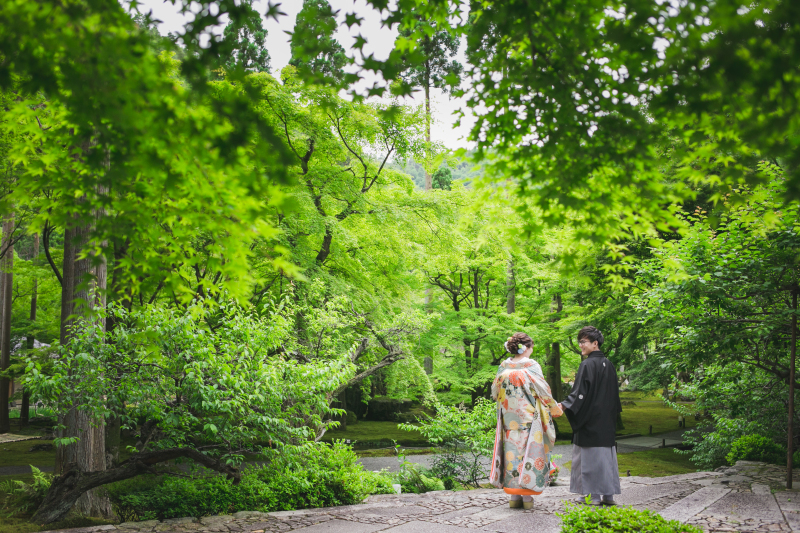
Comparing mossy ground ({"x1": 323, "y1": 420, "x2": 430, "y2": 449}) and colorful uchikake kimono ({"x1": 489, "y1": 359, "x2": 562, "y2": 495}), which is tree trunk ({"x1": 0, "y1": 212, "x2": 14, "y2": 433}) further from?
colorful uchikake kimono ({"x1": 489, "y1": 359, "x2": 562, "y2": 495})

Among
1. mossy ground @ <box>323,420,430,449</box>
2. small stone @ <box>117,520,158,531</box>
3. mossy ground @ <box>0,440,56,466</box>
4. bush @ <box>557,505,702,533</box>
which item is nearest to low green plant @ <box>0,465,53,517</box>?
small stone @ <box>117,520,158,531</box>

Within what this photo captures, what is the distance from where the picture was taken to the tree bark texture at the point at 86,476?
5227 mm

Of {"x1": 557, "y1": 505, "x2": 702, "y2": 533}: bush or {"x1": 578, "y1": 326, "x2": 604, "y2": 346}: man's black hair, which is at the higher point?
{"x1": 578, "y1": 326, "x2": 604, "y2": 346}: man's black hair

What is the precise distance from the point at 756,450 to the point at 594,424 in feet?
14.6

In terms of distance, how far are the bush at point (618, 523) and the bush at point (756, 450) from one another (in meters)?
5.64

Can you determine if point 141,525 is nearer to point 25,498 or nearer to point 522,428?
point 25,498

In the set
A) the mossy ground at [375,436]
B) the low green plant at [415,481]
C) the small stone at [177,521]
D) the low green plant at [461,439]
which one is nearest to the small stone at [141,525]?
the small stone at [177,521]

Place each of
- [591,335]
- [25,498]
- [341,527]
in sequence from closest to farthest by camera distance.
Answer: [341,527] → [591,335] → [25,498]

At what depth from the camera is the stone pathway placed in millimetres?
4406

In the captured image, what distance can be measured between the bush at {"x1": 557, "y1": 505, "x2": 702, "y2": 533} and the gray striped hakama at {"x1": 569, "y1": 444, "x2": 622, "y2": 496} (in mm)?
1746

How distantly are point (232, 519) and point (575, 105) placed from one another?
497cm

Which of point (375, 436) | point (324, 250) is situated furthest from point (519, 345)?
point (375, 436)

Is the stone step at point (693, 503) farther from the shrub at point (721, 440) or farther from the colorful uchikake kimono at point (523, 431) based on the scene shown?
the shrub at point (721, 440)

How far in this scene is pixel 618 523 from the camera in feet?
10.6
